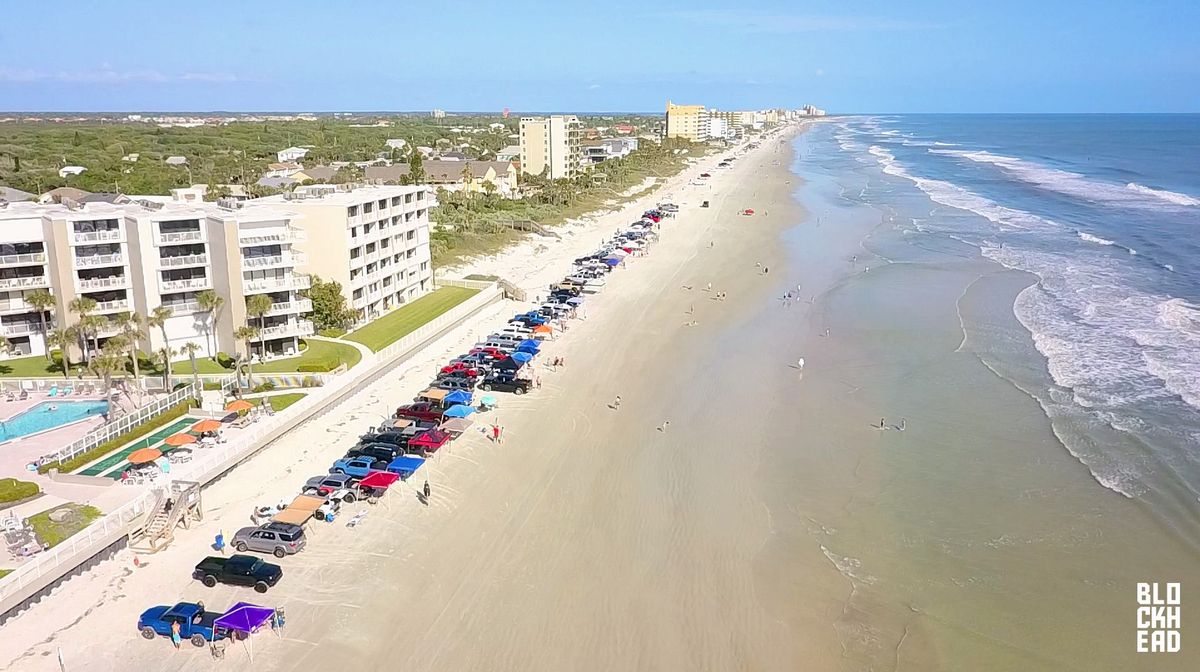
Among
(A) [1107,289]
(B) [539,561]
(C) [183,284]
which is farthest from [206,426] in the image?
(A) [1107,289]

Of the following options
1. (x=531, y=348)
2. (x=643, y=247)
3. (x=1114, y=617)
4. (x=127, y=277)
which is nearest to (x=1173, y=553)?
(x=1114, y=617)

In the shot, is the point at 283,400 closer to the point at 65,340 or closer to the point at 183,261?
the point at 183,261

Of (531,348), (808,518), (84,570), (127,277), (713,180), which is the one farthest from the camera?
(713,180)

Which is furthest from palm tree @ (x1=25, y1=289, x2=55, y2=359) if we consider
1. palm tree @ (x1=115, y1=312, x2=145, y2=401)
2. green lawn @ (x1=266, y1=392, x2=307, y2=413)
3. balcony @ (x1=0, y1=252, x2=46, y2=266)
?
green lawn @ (x1=266, y1=392, x2=307, y2=413)

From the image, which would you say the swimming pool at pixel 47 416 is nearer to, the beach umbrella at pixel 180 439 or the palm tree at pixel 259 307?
the beach umbrella at pixel 180 439

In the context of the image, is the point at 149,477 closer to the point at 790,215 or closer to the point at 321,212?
the point at 321,212

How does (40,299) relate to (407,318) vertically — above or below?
above
